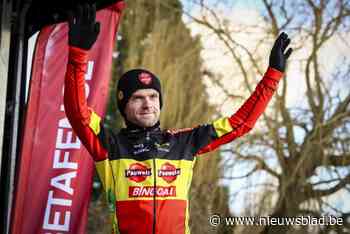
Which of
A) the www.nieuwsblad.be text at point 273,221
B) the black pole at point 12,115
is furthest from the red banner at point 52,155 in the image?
the www.nieuwsblad.be text at point 273,221

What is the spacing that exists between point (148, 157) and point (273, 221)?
360cm

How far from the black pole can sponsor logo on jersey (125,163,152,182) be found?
4.59ft

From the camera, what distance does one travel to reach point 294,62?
747cm

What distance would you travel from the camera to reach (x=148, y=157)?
8.23 feet

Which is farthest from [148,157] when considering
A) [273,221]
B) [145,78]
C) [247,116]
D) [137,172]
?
[273,221]

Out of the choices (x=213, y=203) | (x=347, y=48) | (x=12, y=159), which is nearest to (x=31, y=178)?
(x=12, y=159)

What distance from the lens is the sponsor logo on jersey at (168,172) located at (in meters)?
2.50

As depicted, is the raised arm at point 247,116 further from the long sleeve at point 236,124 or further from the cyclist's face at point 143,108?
the cyclist's face at point 143,108

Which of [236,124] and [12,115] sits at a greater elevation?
[12,115]

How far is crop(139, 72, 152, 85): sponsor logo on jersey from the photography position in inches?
102

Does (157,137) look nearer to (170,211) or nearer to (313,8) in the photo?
(170,211)

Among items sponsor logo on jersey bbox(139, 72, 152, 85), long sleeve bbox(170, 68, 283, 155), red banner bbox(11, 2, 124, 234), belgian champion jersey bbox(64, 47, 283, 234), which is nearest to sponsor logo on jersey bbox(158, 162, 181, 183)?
belgian champion jersey bbox(64, 47, 283, 234)

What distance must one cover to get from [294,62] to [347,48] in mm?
735

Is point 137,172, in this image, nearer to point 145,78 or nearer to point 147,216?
point 147,216
